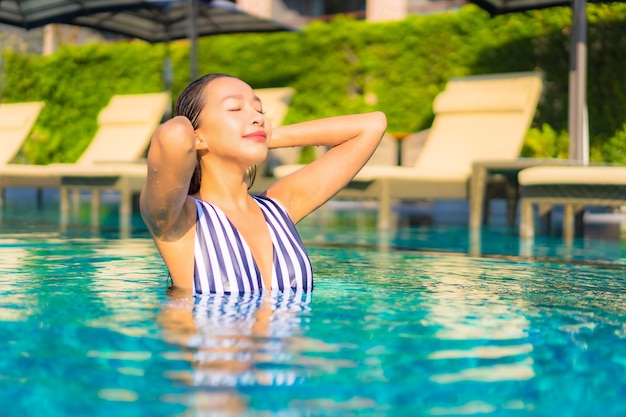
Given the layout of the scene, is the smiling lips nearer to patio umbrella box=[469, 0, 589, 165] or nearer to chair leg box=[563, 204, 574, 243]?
chair leg box=[563, 204, 574, 243]

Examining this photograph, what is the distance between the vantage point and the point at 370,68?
48.9 ft

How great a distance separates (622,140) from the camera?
12.2 meters

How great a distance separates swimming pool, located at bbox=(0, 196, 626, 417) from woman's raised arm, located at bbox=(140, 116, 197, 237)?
367 millimetres

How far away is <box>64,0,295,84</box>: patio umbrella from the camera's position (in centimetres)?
1376

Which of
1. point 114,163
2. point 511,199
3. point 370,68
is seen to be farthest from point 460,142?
point 370,68

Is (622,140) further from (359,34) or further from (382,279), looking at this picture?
(382,279)

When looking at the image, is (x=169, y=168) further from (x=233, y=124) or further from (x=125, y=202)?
(x=125, y=202)

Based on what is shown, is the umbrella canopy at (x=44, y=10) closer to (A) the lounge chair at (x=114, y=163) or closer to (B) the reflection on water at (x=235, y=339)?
(A) the lounge chair at (x=114, y=163)

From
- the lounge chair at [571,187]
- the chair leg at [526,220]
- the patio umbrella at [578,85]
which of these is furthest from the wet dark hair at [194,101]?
the patio umbrella at [578,85]

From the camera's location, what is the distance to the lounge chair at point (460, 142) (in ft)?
30.7

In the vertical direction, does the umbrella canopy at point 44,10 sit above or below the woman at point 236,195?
above

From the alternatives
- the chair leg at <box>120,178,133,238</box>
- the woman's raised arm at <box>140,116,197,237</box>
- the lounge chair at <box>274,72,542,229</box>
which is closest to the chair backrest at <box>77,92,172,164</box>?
the chair leg at <box>120,178,133,238</box>

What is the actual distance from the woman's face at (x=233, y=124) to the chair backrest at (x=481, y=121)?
6.77 meters

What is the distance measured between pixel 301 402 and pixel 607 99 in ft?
36.7
